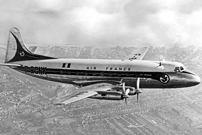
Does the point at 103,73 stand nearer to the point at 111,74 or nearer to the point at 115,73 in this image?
the point at 111,74

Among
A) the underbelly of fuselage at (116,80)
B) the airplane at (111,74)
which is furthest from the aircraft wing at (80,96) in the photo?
the underbelly of fuselage at (116,80)

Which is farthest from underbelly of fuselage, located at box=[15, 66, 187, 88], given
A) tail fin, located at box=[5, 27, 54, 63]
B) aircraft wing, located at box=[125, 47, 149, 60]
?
aircraft wing, located at box=[125, 47, 149, 60]

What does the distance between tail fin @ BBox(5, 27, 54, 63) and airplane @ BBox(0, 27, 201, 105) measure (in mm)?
1600

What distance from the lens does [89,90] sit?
3569cm

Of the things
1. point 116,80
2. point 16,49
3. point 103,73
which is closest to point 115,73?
point 116,80

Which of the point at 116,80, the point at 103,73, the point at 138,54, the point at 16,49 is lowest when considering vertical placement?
the point at 116,80

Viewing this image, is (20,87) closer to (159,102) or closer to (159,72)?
(159,102)

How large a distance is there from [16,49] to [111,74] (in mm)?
23669

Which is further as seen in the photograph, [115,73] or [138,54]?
[138,54]

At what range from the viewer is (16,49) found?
50.3 meters

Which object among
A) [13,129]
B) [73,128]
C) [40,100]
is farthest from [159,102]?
[13,129]

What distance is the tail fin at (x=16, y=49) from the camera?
161 feet

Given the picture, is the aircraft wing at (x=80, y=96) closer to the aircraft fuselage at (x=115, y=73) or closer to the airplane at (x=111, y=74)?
the airplane at (x=111, y=74)

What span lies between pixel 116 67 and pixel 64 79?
34.9 ft
